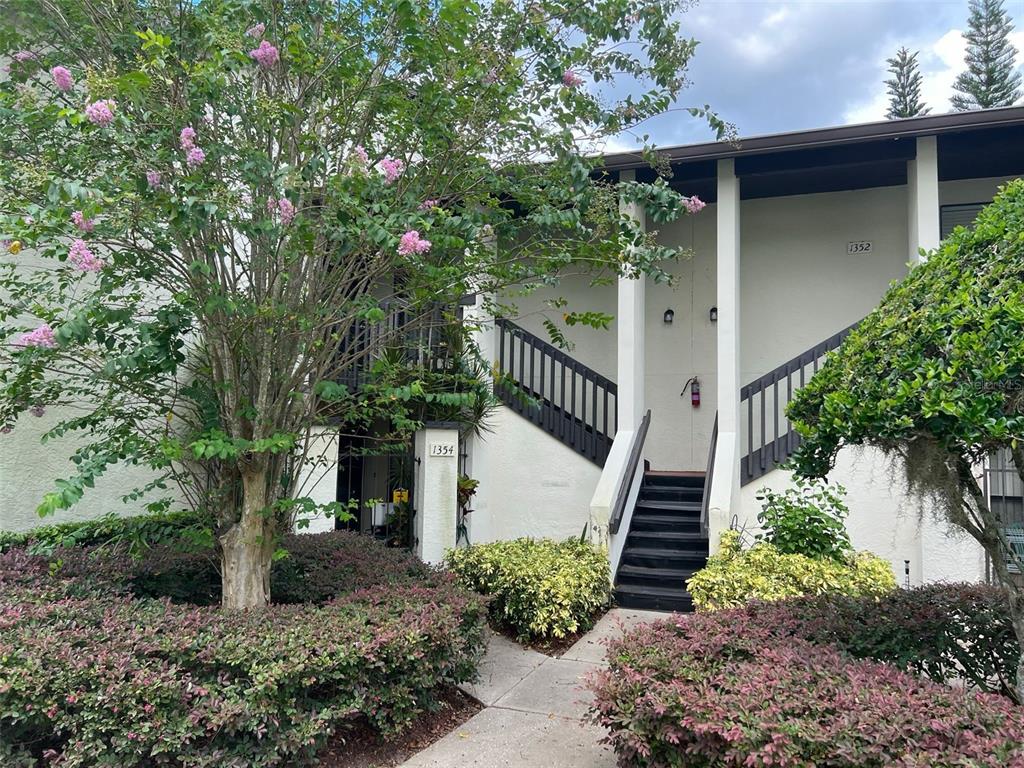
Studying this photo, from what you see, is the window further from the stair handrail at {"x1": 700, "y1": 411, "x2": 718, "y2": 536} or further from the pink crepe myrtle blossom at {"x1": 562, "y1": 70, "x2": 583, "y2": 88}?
the pink crepe myrtle blossom at {"x1": 562, "y1": 70, "x2": 583, "y2": 88}

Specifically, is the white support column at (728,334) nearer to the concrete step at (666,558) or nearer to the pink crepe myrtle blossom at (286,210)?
the concrete step at (666,558)

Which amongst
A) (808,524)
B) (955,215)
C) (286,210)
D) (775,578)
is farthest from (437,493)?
(955,215)

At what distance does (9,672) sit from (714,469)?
6.01 meters

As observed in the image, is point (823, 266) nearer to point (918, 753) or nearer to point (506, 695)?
point (506, 695)

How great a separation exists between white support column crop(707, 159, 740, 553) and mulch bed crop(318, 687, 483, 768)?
3.91 meters

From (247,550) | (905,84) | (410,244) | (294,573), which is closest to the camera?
(410,244)

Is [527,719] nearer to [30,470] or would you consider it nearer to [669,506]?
[669,506]

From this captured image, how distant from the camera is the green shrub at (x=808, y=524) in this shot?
6.29 meters

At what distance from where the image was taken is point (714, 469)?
7.21 meters

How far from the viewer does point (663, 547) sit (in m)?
7.42

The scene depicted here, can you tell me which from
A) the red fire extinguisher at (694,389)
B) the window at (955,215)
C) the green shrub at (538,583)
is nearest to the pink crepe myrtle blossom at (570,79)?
the green shrub at (538,583)

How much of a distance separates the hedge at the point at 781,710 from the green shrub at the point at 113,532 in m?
2.84

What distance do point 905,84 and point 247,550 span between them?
23.7m

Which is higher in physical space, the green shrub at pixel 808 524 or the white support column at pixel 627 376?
the white support column at pixel 627 376
